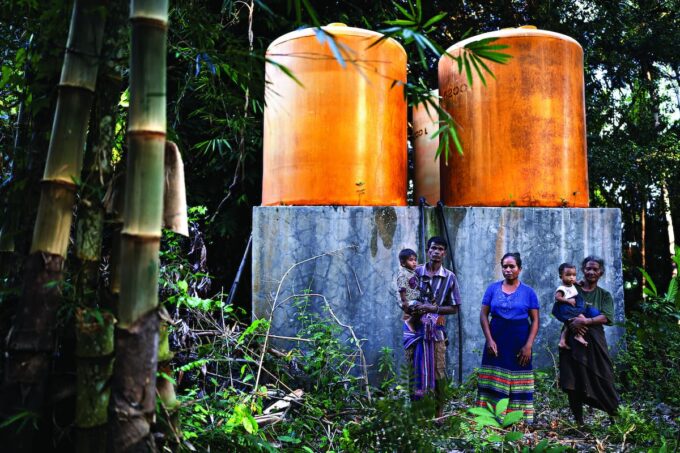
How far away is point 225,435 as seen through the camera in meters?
2.28

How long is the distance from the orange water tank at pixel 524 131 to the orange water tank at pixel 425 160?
2.61 ft

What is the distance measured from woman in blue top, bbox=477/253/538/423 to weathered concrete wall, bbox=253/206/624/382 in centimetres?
111

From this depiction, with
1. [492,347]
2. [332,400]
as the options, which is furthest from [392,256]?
[332,400]

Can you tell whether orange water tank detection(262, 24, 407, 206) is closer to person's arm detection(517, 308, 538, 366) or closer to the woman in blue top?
the woman in blue top

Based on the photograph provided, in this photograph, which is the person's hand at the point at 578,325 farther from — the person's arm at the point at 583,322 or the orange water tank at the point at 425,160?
the orange water tank at the point at 425,160

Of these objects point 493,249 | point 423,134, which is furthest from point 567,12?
point 493,249

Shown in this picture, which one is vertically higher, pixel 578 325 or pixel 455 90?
pixel 455 90

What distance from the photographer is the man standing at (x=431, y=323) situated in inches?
170

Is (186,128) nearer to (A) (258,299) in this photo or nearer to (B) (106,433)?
(A) (258,299)

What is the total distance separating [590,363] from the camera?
4410 millimetres

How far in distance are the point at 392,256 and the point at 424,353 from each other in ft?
4.37

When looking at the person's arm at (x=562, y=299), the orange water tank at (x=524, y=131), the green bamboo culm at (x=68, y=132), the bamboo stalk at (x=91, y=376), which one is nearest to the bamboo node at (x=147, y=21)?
the green bamboo culm at (x=68, y=132)

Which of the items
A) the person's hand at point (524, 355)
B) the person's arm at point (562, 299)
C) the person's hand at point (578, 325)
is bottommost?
the person's hand at point (524, 355)

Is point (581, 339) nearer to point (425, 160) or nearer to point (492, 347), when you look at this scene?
point (492, 347)
